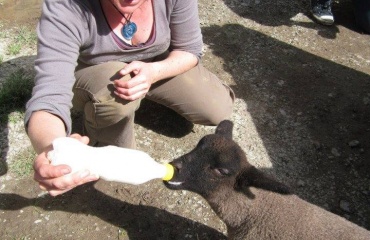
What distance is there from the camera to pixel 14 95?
4102 mm

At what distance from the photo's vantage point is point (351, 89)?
450 cm

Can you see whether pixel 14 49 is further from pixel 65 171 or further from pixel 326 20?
pixel 326 20

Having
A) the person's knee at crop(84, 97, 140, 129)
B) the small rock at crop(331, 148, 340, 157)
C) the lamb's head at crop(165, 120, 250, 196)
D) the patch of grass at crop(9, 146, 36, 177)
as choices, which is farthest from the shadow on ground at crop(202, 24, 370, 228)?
the patch of grass at crop(9, 146, 36, 177)

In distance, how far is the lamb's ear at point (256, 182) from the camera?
2.45 metres

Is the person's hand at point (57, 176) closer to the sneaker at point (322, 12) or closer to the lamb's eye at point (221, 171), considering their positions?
the lamb's eye at point (221, 171)

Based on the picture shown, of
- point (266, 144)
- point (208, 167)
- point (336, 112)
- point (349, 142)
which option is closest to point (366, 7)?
point (336, 112)

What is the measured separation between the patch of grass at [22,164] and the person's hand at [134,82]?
4.21 ft

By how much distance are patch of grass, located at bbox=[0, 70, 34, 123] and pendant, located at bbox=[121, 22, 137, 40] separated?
1.70 meters

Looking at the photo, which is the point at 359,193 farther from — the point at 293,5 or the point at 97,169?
the point at 293,5

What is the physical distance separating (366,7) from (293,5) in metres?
0.96

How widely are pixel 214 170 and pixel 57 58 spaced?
49.2 inches

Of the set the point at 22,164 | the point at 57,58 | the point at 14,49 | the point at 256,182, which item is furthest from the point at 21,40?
the point at 256,182

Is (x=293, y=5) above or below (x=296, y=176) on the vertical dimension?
above

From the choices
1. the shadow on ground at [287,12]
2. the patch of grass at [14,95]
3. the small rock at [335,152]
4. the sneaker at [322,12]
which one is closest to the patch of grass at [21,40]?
the patch of grass at [14,95]
